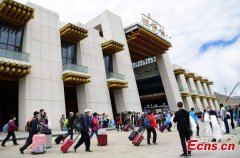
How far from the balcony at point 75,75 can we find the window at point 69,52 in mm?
2603

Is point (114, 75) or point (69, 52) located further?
point (114, 75)

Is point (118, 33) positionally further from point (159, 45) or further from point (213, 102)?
point (213, 102)

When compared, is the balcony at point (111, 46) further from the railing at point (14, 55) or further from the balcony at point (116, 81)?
the railing at point (14, 55)

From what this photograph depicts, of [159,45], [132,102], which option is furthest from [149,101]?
[132,102]

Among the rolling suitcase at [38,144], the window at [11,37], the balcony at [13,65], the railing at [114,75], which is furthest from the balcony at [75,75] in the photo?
the rolling suitcase at [38,144]

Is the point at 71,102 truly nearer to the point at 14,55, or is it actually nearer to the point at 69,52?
the point at 69,52

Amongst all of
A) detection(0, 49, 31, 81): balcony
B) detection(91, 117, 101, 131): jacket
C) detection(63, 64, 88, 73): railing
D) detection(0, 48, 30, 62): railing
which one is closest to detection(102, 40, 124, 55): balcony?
detection(63, 64, 88, 73): railing

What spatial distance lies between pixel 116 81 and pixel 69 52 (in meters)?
7.06

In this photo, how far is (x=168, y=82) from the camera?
40219 mm

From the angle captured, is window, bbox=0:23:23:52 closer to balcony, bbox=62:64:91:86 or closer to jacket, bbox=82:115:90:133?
balcony, bbox=62:64:91:86

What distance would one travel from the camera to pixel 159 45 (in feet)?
124

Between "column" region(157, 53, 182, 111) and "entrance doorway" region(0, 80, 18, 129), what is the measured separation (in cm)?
2766

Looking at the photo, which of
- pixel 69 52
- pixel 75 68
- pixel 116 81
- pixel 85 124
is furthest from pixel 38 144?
pixel 116 81

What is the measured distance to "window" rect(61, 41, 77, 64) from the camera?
2420 centimetres
